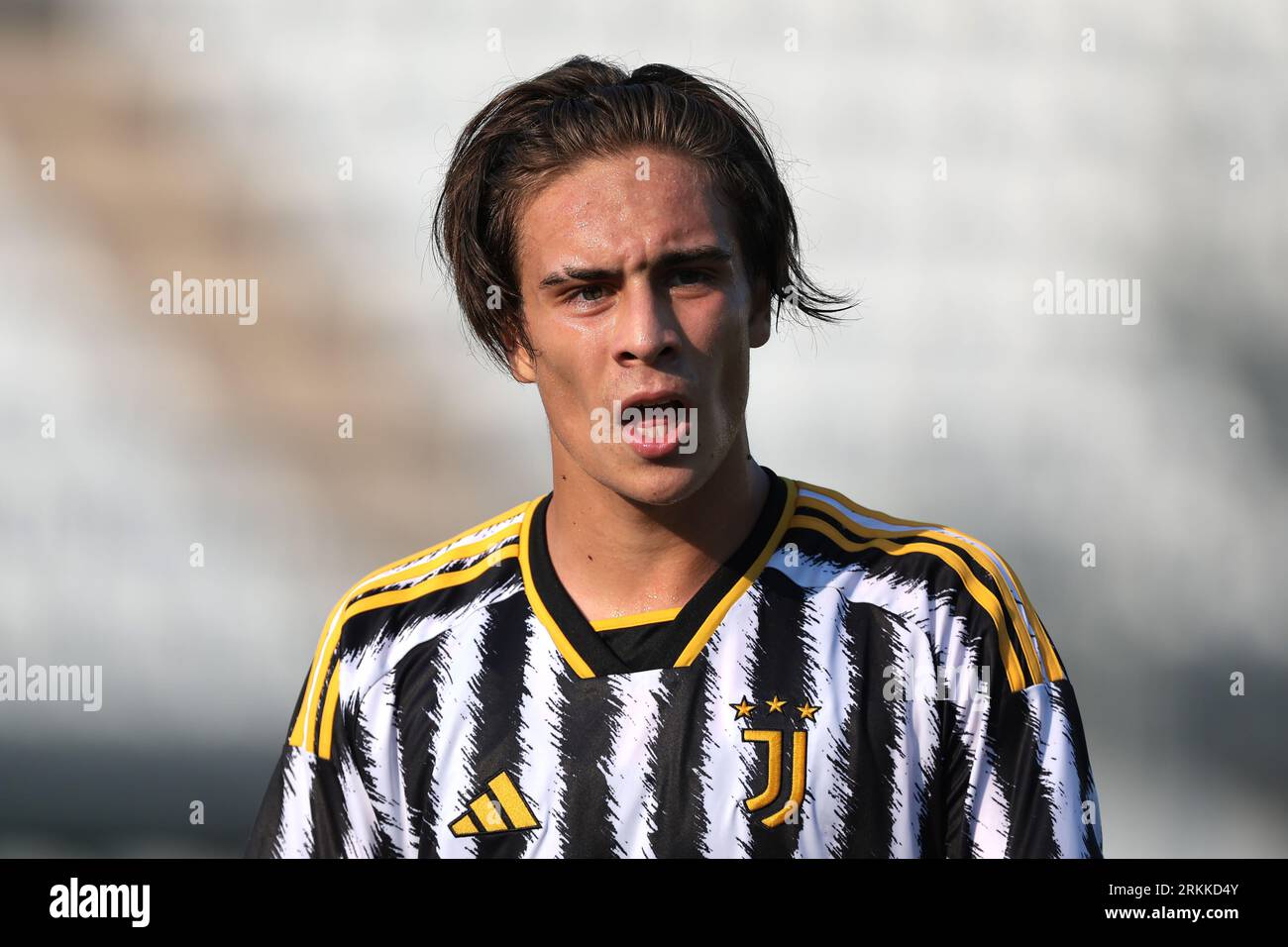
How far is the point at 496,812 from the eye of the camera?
2045mm

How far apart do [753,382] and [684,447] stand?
1864 mm

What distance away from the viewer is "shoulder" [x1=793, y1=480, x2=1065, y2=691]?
2.02 m

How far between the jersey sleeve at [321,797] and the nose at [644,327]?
74 cm

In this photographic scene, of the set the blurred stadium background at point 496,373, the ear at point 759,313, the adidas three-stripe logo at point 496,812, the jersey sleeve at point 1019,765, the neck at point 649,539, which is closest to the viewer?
the jersey sleeve at point 1019,765

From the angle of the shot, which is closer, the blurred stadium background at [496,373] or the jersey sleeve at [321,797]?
the jersey sleeve at [321,797]

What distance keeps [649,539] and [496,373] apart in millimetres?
1796

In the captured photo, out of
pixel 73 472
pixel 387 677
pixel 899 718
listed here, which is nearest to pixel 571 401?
pixel 387 677

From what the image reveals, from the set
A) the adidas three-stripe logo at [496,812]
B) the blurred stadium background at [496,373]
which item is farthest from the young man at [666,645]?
the blurred stadium background at [496,373]

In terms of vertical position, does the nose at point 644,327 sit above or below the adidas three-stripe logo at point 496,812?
above

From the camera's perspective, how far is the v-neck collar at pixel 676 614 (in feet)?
6.86

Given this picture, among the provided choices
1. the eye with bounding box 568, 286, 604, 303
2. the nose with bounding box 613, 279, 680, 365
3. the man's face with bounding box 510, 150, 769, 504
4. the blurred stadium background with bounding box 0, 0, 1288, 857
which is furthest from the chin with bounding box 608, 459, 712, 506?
the blurred stadium background with bounding box 0, 0, 1288, 857

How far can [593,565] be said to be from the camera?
218 cm

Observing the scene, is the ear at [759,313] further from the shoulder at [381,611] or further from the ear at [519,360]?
the shoulder at [381,611]

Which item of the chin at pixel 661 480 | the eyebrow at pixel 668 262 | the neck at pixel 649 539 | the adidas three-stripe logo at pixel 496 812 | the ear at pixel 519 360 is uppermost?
the eyebrow at pixel 668 262
